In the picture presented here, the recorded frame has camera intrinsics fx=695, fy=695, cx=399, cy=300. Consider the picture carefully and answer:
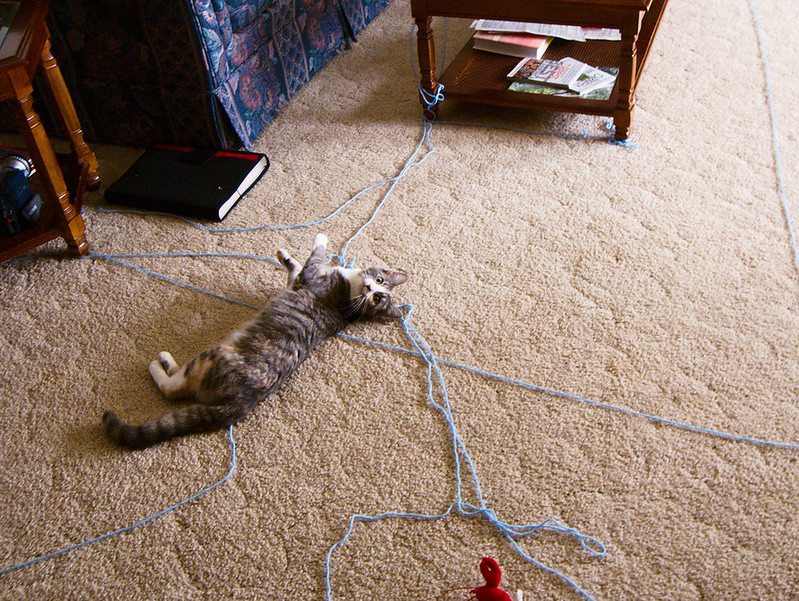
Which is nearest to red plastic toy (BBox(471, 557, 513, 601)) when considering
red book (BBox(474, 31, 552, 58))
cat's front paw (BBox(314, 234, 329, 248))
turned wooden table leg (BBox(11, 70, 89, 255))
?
cat's front paw (BBox(314, 234, 329, 248))

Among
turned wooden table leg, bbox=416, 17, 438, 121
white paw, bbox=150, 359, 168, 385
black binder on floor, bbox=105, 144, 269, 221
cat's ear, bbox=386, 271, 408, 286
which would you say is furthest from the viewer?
turned wooden table leg, bbox=416, 17, 438, 121

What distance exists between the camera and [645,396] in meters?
1.39

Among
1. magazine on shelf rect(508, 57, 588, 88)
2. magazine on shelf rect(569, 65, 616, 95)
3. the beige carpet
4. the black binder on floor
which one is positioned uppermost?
magazine on shelf rect(508, 57, 588, 88)

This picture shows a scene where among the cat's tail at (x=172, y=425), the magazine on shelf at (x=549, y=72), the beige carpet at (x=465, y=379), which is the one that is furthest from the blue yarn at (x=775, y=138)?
the cat's tail at (x=172, y=425)

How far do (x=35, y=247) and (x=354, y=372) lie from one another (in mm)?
927

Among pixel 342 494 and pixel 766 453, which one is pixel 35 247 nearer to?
pixel 342 494

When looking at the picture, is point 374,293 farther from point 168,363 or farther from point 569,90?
point 569,90

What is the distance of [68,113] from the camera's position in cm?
190

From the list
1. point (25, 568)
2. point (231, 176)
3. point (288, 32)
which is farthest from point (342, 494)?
point (288, 32)

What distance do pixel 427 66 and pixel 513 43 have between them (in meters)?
0.36

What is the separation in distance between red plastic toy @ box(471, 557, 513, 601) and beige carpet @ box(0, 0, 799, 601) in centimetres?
7

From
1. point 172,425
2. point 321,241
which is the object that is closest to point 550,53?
point 321,241

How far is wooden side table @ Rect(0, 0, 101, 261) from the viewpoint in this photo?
1505 millimetres

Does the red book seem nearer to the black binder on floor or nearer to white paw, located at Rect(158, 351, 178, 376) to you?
the black binder on floor
